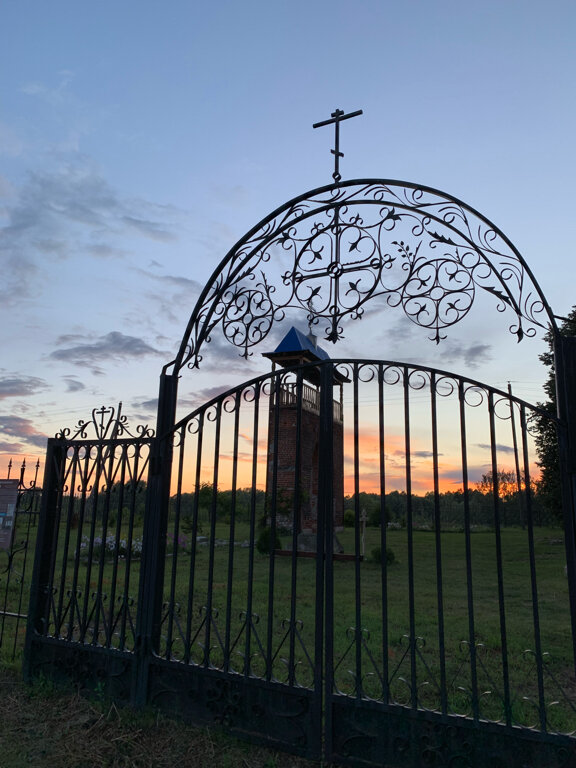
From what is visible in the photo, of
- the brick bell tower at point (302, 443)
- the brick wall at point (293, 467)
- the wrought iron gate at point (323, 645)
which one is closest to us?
the wrought iron gate at point (323, 645)

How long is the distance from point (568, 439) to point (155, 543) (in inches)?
→ 135

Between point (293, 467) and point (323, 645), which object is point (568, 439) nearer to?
point (323, 645)

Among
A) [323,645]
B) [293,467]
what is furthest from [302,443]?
[323,645]

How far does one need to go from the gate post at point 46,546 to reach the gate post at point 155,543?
1.15 meters

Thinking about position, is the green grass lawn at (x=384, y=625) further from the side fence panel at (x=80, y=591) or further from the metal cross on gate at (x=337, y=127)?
the metal cross on gate at (x=337, y=127)

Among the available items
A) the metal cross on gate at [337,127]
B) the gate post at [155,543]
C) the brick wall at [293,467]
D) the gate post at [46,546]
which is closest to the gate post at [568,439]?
the metal cross on gate at [337,127]

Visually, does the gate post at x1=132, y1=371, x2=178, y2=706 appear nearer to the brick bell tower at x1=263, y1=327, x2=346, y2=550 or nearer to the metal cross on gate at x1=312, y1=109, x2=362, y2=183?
the metal cross on gate at x1=312, y1=109, x2=362, y2=183

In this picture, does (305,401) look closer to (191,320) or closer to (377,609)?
(377,609)

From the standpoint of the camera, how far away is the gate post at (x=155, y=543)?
14.4 feet

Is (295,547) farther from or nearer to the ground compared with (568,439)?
nearer to the ground

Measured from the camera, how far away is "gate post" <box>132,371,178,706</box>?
4.40 metres

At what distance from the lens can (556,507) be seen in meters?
15.4

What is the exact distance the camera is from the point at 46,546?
5.17m

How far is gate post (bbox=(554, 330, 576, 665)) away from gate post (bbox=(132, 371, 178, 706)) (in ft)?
10.4
